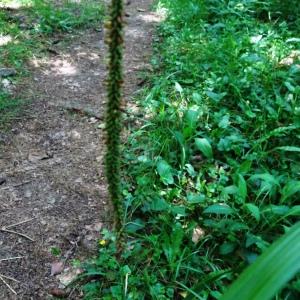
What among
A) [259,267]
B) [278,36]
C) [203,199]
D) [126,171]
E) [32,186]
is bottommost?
[32,186]

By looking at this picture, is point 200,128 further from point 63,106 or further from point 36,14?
point 36,14

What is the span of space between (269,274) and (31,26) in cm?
529

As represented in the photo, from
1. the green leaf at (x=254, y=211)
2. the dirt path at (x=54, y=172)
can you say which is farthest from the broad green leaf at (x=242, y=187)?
the dirt path at (x=54, y=172)

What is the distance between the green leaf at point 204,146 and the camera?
116 inches

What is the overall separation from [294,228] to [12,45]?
182 inches

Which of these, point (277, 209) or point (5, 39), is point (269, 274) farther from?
point (5, 39)

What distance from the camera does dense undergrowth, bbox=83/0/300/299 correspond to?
88.2 inches

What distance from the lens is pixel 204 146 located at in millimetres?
2969

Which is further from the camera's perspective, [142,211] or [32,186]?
[32,186]

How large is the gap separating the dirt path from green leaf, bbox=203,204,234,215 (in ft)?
2.36

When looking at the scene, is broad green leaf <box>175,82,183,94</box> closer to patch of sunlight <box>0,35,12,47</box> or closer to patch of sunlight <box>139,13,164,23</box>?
patch of sunlight <box>0,35,12,47</box>

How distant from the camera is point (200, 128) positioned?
3314 millimetres

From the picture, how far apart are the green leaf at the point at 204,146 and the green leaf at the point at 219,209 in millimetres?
595

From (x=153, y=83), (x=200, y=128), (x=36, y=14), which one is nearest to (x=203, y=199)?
(x=200, y=128)
